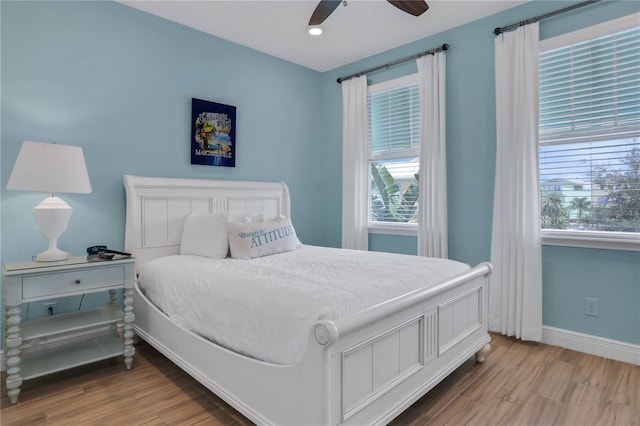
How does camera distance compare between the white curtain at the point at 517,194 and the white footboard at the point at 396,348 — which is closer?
the white footboard at the point at 396,348

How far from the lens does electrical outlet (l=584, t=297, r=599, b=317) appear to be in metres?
2.63

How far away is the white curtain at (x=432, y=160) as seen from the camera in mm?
3281

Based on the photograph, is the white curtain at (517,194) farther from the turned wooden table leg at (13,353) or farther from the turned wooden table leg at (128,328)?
the turned wooden table leg at (13,353)

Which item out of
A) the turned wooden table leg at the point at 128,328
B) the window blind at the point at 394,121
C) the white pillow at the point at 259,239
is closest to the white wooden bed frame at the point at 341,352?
the turned wooden table leg at the point at 128,328

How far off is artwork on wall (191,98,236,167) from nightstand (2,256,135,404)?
126 cm

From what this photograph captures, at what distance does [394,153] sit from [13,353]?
10.9ft

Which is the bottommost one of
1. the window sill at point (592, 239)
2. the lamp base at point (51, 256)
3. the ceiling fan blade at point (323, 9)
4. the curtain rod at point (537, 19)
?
the lamp base at point (51, 256)

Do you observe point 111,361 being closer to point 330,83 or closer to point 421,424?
point 421,424

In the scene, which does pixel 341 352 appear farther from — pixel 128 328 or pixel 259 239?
pixel 128 328

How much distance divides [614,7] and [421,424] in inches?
116

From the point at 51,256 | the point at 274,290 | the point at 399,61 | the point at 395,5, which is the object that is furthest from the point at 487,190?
the point at 51,256

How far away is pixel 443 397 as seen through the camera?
204cm

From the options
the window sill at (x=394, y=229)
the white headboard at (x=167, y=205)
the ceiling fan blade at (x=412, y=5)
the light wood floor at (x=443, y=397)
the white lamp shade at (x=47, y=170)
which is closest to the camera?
the light wood floor at (x=443, y=397)

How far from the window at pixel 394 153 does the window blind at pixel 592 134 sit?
3.71 ft
